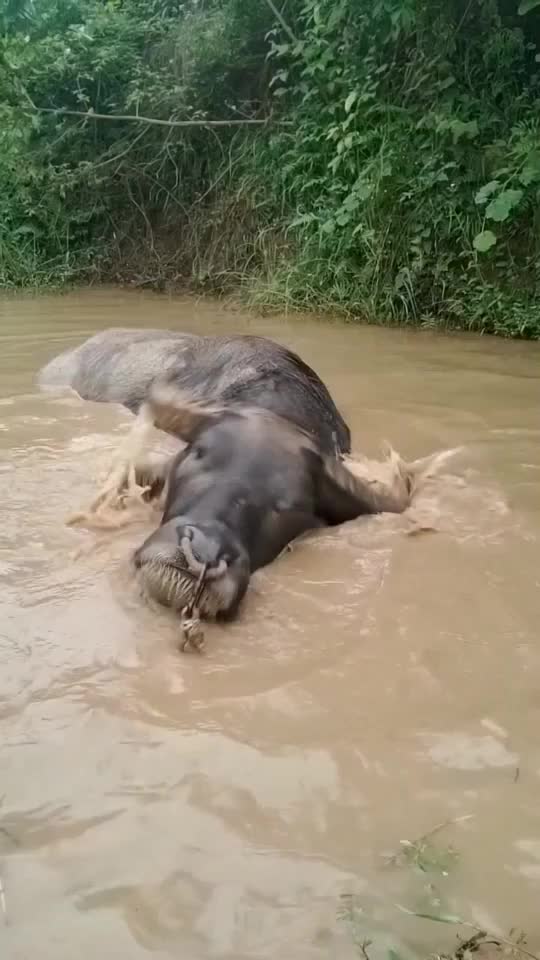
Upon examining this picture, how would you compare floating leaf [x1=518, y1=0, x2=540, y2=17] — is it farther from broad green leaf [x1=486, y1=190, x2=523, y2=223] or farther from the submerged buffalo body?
the submerged buffalo body

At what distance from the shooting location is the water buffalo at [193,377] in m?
4.16

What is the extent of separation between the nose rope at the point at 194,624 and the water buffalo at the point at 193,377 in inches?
38.5

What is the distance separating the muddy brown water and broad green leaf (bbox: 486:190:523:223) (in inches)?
149

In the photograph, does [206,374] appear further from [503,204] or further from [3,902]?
[503,204]

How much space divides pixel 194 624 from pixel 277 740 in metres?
0.57

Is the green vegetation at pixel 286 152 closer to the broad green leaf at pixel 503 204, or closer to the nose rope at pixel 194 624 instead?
the broad green leaf at pixel 503 204

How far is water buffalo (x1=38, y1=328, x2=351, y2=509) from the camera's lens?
4.16m

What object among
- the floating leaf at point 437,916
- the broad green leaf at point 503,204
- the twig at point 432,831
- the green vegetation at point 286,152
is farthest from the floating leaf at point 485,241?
the floating leaf at point 437,916

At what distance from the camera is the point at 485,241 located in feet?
24.4

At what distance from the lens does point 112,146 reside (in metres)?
11.6

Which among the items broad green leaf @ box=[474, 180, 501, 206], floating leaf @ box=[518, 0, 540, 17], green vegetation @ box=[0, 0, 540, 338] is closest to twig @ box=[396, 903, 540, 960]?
green vegetation @ box=[0, 0, 540, 338]

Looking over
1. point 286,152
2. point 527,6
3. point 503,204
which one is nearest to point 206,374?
point 503,204

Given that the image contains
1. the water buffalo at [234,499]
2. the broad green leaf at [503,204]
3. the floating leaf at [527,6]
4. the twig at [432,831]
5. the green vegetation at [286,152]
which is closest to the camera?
the twig at [432,831]

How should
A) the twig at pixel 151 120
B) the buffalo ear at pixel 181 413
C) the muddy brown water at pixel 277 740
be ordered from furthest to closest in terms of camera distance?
the twig at pixel 151 120, the buffalo ear at pixel 181 413, the muddy brown water at pixel 277 740
